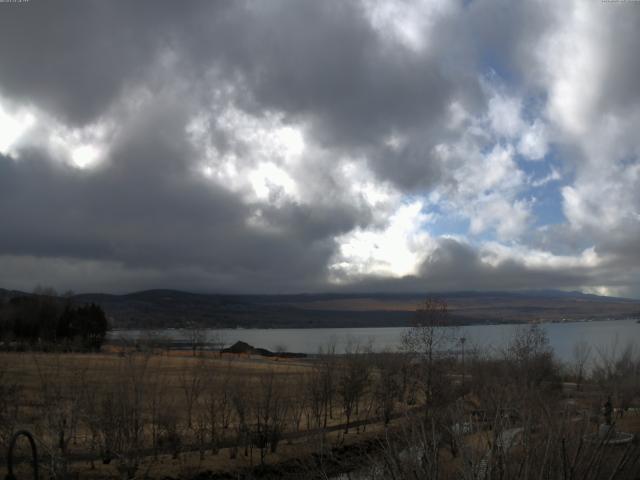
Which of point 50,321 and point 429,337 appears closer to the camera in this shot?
point 429,337

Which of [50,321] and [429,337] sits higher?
[429,337]

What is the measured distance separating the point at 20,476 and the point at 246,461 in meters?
12.4

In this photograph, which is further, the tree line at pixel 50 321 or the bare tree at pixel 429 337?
the tree line at pixel 50 321

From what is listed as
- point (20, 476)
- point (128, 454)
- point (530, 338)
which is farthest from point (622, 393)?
point (20, 476)

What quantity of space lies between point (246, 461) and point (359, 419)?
656 inches

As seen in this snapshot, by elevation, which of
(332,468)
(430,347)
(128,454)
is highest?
(430,347)

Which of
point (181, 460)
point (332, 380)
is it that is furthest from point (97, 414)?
point (332, 380)

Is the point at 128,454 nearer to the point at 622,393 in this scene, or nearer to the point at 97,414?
the point at 97,414

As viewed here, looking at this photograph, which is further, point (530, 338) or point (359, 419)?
point (530, 338)

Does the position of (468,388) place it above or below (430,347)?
below

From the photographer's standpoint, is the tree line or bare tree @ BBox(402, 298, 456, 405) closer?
bare tree @ BBox(402, 298, 456, 405)

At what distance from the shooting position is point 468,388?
49.5 m

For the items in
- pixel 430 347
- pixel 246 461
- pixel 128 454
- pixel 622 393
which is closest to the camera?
pixel 128 454

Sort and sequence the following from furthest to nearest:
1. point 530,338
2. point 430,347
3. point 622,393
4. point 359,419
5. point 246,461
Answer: point 530,338, point 359,419, point 430,347, point 622,393, point 246,461
